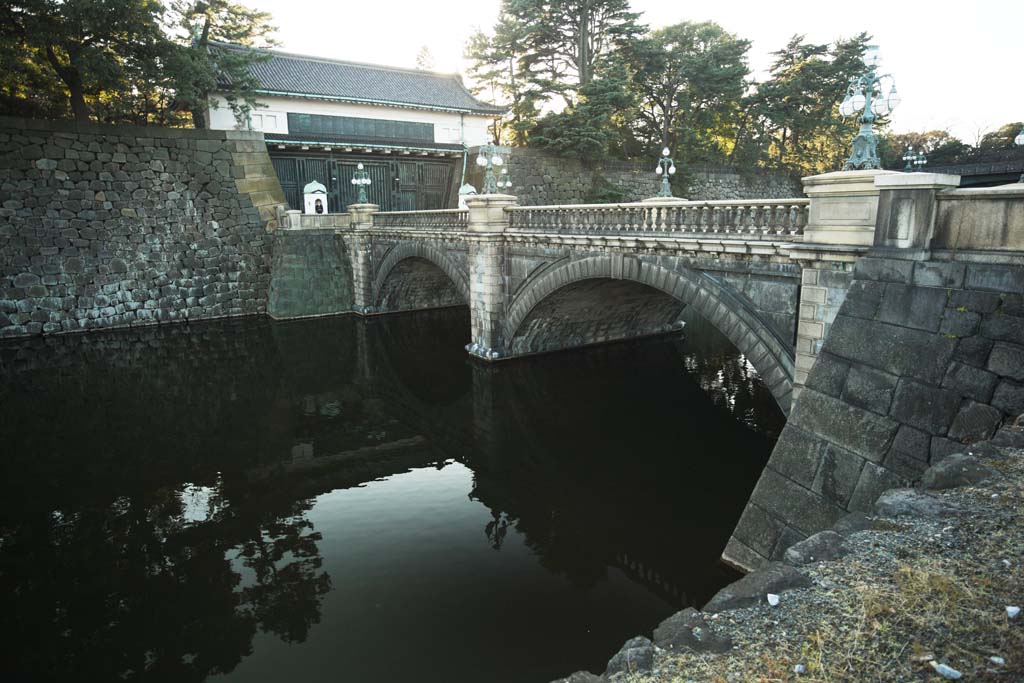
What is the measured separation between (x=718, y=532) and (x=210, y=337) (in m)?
22.5

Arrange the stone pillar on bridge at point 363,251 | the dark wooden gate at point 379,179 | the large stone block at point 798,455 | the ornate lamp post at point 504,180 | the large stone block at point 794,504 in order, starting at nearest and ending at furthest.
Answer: the large stone block at point 794,504 → the large stone block at point 798,455 → the stone pillar on bridge at point 363,251 → the dark wooden gate at point 379,179 → the ornate lamp post at point 504,180

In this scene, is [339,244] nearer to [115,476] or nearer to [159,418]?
[159,418]

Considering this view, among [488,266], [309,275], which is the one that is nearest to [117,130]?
[309,275]

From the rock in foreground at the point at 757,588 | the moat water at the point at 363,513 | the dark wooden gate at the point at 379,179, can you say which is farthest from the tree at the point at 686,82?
the rock in foreground at the point at 757,588

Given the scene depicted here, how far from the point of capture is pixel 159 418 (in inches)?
616

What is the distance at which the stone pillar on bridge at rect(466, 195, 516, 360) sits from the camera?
17.9m

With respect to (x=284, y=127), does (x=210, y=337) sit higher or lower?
lower

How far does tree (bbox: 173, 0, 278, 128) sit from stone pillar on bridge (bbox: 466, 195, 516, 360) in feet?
55.2

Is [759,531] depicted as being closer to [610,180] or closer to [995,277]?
[995,277]

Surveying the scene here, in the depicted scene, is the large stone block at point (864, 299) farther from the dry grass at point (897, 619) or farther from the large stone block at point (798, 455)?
the dry grass at point (897, 619)

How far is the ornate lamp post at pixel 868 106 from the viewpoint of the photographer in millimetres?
7730

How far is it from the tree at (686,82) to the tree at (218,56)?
24.3 meters

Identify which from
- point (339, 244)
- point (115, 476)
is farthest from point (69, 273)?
point (115, 476)

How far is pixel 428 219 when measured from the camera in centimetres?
2314
